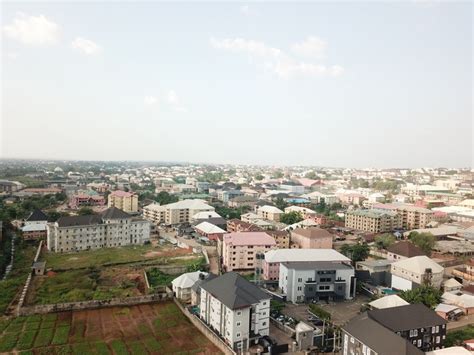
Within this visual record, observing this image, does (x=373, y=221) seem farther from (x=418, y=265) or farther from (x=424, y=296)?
(x=424, y=296)

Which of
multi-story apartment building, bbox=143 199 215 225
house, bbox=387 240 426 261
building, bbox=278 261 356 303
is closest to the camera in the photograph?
building, bbox=278 261 356 303

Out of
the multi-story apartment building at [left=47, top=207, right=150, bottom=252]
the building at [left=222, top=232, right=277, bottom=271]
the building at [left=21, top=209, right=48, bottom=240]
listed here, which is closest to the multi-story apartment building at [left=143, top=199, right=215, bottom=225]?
the multi-story apartment building at [left=47, top=207, right=150, bottom=252]

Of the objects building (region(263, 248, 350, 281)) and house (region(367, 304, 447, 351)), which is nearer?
house (region(367, 304, 447, 351))

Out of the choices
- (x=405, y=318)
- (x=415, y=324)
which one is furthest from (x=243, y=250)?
(x=415, y=324)

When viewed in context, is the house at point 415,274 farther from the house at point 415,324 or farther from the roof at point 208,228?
the roof at point 208,228

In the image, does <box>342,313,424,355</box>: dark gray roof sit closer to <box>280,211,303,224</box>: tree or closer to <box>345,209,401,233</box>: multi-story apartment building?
<box>280,211,303,224</box>: tree
